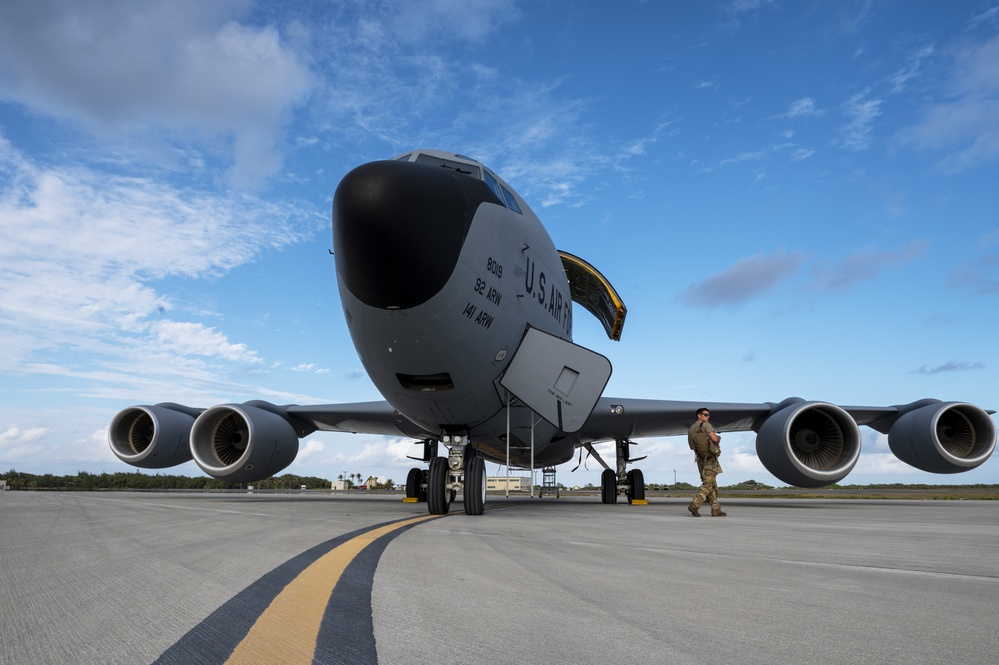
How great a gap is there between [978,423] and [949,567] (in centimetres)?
1230

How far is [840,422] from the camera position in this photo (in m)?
11.9

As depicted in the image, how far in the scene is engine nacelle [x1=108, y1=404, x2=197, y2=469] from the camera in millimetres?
13953

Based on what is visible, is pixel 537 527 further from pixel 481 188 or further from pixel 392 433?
pixel 392 433

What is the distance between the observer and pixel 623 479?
54.3 feet

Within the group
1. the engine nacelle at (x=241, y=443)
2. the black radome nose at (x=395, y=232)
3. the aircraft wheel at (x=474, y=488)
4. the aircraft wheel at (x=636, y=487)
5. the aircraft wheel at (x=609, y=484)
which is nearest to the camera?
the black radome nose at (x=395, y=232)

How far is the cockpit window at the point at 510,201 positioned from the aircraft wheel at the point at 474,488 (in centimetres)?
374

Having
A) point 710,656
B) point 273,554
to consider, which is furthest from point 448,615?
point 273,554

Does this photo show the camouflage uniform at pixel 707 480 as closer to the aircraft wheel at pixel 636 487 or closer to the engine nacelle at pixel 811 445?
the engine nacelle at pixel 811 445

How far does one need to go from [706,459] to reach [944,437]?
25.3ft

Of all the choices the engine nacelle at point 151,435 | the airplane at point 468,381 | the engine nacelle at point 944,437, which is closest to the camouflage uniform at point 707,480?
the airplane at point 468,381

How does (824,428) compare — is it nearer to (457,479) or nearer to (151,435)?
(457,479)

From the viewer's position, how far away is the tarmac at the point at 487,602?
5.56 feet

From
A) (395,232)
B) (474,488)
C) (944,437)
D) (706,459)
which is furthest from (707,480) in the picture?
(944,437)

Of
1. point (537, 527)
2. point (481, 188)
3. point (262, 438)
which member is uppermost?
point (481, 188)
